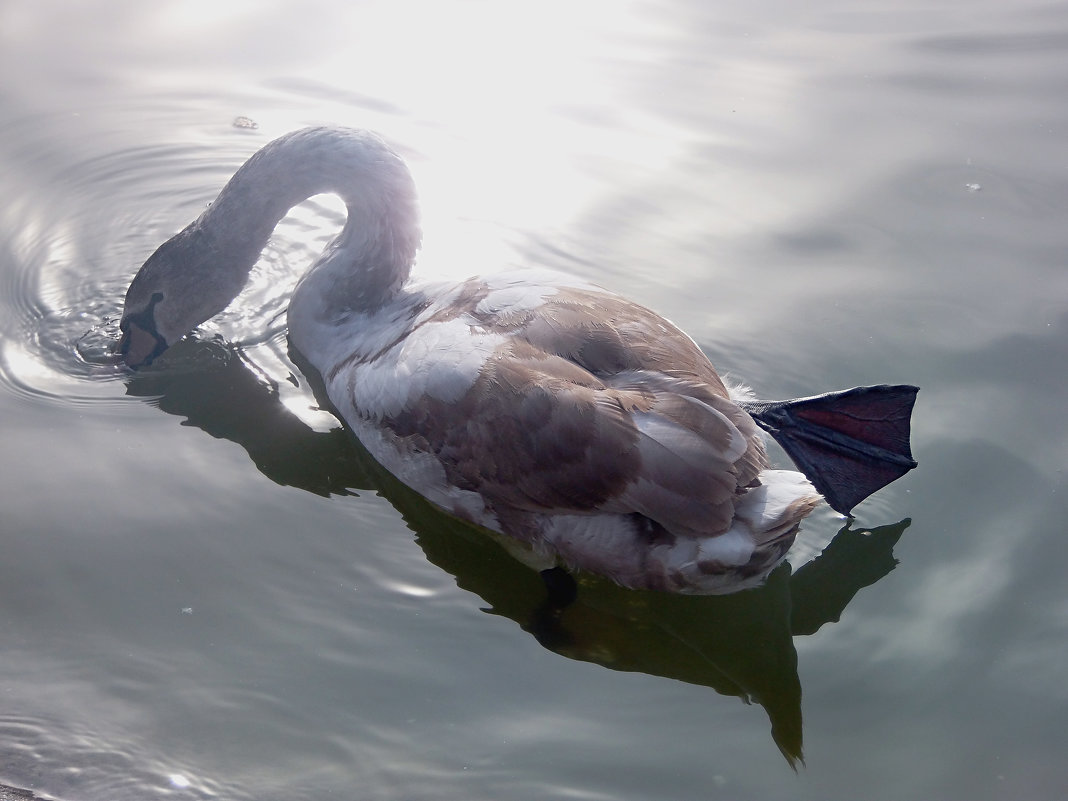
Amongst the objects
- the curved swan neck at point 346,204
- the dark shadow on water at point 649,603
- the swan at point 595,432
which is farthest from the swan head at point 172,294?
the swan at point 595,432

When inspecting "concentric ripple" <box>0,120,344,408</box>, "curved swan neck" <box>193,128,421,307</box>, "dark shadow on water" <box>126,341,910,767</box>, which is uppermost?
"curved swan neck" <box>193,128,421,307</box>

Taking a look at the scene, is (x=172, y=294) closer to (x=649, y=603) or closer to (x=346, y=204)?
(x=346, y=204)

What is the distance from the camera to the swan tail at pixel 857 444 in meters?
4.09

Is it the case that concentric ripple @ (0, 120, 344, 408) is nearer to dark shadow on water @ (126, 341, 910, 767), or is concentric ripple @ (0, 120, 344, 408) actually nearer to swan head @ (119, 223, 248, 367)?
swan head @ (119, 223, 248, 367)

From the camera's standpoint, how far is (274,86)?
7.36 m

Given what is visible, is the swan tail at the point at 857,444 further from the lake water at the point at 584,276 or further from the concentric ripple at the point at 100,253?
the concentric ripple at the point at 100,253

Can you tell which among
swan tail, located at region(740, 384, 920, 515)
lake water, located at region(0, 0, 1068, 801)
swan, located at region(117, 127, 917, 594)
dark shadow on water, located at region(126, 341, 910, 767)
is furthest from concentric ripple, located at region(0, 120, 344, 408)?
swan tail, located at region(740, 384, 920, 515)

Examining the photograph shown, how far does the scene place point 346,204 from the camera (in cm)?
537

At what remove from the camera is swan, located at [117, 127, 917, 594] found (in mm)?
3795

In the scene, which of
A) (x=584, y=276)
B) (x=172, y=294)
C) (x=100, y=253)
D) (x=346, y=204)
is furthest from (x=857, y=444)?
(x=100, y=253)

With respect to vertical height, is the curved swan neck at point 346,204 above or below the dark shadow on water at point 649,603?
above

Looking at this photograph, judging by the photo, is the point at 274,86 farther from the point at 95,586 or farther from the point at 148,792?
the point at 148,792

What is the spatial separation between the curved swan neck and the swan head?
7cm

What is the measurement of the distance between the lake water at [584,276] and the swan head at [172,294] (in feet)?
0.50
